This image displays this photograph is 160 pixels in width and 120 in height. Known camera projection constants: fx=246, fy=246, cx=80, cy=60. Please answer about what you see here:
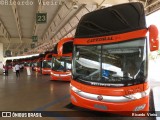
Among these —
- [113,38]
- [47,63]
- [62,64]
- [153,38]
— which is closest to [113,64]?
[113,38]

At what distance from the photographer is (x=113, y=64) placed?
7.14m

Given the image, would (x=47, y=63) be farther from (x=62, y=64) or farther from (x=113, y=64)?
(x=113, y=64)

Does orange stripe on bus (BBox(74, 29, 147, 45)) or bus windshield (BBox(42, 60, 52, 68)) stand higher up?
orange stripe on bus (BBox(74, 29, 147, 45))

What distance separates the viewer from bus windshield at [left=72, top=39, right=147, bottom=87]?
267 inches

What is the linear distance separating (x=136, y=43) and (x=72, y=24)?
20.2 m

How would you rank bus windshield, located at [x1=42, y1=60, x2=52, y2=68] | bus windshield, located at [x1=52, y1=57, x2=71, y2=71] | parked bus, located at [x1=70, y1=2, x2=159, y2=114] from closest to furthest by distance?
parked bus, located at [x1=70, y1=2, x2=159, y2=114]
bus windshield, located at [x1=52, y1=57, x2=71, y2=71]
bus windshield, located at [x1=42, y1=60, x2=52, y2=68]

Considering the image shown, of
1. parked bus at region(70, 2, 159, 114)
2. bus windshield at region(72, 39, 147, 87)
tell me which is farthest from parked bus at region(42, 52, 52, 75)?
bus windshield at region(72, 39, 147, 87)

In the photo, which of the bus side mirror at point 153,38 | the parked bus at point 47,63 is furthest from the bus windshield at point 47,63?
the bus side mirror at point 153,38

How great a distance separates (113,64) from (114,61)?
9 cm

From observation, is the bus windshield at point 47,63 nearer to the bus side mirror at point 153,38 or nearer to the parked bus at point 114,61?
the parked bus at point 114,61

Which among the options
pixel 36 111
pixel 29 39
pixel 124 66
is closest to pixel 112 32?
A: pixel 124 66

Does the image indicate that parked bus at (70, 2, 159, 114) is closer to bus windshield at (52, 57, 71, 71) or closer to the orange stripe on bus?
the orange stripe on bus

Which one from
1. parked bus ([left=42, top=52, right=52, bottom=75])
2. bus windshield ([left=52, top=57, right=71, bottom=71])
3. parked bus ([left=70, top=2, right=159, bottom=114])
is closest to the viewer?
parked bus ([left=70, top=2, right=159, bottom=114])

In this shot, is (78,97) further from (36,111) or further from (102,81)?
(36,111)
